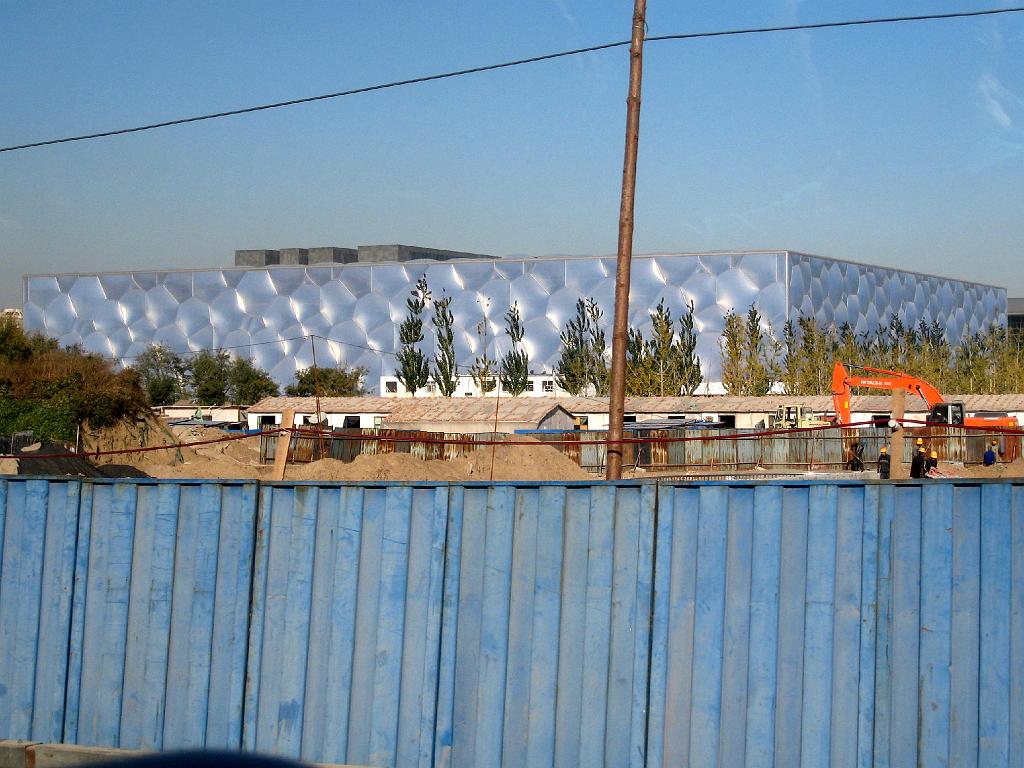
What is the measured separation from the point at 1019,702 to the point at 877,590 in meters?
1.22

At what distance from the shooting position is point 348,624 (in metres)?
9.73

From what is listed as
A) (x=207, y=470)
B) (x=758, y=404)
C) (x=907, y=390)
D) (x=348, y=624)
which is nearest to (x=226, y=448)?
(x=207, y=470)

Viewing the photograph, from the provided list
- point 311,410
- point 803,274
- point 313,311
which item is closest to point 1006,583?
point 311,410

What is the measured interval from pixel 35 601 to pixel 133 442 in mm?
34191

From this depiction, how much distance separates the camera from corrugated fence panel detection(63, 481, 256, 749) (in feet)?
32.6

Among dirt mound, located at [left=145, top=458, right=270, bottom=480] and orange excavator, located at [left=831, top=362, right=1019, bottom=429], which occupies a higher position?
orange excavator, located at [left=831, top=362, right=1019, bottom=429]

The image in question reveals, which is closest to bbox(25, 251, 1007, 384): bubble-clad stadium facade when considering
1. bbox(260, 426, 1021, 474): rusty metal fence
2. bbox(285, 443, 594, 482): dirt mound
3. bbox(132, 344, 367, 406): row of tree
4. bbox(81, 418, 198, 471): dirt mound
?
bbox(132, 344, 367, 406): row of tree

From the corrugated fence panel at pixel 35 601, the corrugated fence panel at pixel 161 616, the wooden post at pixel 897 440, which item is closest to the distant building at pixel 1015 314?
the wooden post at pixel 897 440

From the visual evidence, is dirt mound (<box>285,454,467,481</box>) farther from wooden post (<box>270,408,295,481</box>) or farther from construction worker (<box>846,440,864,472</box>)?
wooden post (<box>270,408,295,481</box>)

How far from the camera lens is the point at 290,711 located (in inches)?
383

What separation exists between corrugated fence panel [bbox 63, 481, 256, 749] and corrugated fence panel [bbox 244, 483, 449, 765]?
23cm

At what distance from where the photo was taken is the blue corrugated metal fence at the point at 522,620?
872 centimetres

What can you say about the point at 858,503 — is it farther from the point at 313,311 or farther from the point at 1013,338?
the point at 1013,338

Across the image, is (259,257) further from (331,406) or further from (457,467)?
(457,467)
